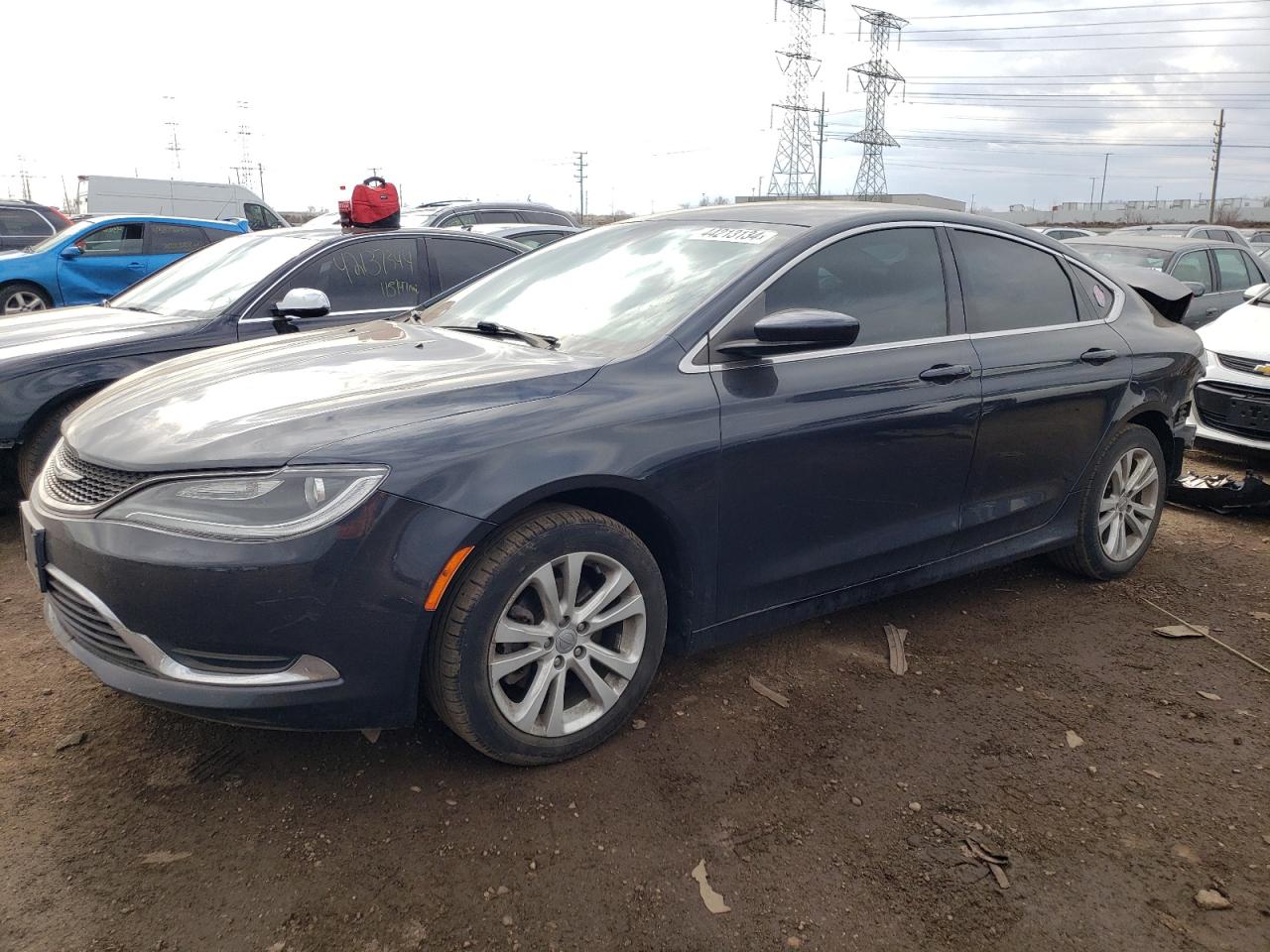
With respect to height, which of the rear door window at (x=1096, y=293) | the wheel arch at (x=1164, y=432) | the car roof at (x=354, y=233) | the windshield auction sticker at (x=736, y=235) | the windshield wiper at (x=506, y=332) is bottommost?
the wheel arch at (x=1164, y=432)

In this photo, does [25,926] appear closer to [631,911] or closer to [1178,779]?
[631,911]

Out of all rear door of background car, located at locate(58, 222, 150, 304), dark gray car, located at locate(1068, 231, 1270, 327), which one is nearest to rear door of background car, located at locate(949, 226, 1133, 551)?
dark gray car, located at locate(1068, 231, 1270, 327)

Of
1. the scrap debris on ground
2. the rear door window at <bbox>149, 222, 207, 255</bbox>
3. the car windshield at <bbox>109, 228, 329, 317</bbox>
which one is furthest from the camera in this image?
the rear door window at <bbox>149, 222, 207, 255</bbox>

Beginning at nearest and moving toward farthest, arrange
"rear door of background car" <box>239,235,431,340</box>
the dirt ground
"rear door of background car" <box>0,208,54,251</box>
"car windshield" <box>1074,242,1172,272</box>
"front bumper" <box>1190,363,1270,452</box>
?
the dirt ground < "rear door of background car" <box>239,235,431,340</box> < "front bumper" <box>1190,363,1270,452</box> < "car windshield" <box>1074,242,1172,272</box> < "rear door of background car" <box>0,208,54,251</box>

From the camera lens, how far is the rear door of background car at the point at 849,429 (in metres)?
3.06

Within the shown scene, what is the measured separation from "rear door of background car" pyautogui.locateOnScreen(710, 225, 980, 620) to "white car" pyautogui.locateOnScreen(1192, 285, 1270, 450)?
3376 millimetres

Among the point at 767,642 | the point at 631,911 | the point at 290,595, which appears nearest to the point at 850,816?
the point at 631,911

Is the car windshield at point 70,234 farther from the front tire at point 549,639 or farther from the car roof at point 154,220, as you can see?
the front tire at point 549,639

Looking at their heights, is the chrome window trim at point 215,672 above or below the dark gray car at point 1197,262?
below

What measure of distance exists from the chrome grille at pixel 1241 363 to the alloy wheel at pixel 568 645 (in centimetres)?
545

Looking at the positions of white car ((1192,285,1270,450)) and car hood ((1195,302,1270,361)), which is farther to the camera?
car hood ((1195,302,1270,361))

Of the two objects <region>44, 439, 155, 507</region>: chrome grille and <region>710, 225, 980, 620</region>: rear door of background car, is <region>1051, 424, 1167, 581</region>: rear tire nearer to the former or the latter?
<region>710, 225, 980, 620</region>: rear door of background car

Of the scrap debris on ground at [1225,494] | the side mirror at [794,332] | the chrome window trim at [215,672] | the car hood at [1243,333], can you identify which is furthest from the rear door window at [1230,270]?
the chrome window trim at [215,672]

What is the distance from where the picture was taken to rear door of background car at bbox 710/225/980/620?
306 centimetres
